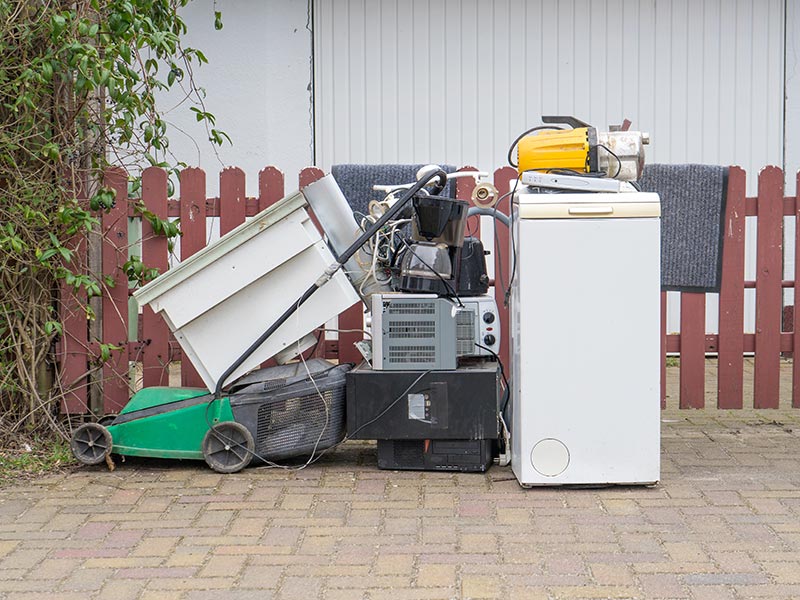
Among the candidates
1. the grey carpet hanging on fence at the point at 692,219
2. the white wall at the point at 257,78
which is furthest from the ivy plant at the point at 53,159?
the grey carpet hanging on fence at the point at 692,219

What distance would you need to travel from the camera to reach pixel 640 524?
426cm

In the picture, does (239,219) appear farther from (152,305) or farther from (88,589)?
(88,589)

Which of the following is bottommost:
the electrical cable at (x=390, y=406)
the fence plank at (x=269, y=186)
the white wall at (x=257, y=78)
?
the electrical cable at (x=390, y=406)

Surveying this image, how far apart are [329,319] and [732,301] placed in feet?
7.95

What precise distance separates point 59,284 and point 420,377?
80.7 inches

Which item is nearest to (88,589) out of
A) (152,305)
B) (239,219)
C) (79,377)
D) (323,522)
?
(323,522)

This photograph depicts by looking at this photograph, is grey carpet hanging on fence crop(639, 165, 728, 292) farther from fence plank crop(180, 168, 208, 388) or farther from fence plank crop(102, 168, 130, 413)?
fence plank crop(102, 168, 130, 413)

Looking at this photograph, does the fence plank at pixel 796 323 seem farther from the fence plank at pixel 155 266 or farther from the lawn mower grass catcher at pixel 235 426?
the fence plank at pixel 155 266

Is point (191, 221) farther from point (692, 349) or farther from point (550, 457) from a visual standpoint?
point (692, 349)

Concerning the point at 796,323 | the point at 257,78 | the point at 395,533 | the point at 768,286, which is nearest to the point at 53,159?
the point at 395,533

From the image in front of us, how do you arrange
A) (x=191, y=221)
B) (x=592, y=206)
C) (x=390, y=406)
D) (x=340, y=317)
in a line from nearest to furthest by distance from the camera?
(x=592, y=206) < (x=390, y=406) < (x=191, y=221) < (x=340, y=317)

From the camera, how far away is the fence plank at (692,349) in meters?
6.14

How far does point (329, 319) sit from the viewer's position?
16.7ft

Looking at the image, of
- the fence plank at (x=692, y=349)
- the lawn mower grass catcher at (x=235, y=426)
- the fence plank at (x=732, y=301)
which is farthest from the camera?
the fence plank at (x=692, y=349)
